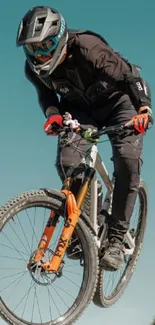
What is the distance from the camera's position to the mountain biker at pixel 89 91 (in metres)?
Result: 7.52

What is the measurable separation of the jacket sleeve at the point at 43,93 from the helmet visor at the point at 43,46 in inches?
39.6

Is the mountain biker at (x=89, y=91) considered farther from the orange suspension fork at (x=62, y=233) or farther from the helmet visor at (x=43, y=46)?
the orange suspension fork at (x=62, y=233)

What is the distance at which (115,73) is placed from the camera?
7816 mm

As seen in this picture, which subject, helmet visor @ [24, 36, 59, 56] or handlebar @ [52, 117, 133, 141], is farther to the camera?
helmet visor @ [24, 36, 59, 56]

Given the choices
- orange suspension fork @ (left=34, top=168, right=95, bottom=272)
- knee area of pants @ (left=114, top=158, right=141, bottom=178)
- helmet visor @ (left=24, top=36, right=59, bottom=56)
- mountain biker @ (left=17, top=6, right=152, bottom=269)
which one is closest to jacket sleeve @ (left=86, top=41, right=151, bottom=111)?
mountain biker @ (left=17, top=6, right=152, bottom=269)

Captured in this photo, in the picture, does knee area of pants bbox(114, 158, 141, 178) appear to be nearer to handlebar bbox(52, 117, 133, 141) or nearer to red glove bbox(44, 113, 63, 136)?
handlebar bbox(52, 117, 133, 141)

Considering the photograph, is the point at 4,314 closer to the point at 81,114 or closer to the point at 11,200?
the point at 11,200

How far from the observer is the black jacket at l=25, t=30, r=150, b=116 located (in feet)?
25.2

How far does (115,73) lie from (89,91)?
490 millimetres

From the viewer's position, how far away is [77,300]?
7359 millimetres

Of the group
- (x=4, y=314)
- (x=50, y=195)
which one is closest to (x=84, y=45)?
(x=50, y=195)

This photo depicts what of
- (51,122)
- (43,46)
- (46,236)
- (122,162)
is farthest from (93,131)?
(46,236)

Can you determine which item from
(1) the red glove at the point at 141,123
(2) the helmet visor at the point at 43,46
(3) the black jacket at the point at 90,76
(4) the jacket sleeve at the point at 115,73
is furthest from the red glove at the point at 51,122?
(1) the red glove at the point at 141,123

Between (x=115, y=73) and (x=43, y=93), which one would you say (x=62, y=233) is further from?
(x=43, y=93)
